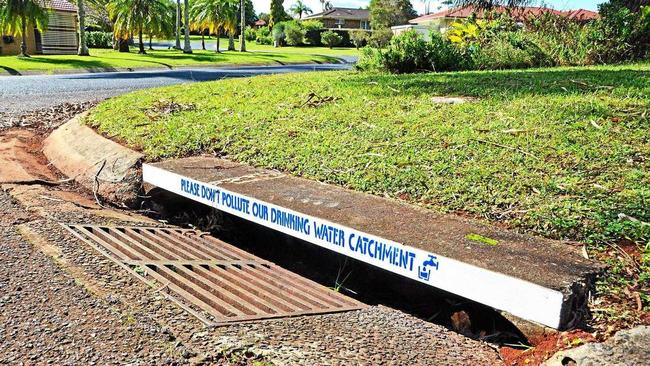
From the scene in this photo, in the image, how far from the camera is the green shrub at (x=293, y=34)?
57250mm

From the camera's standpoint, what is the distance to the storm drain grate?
3.51 metres

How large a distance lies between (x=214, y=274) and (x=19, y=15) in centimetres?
2692

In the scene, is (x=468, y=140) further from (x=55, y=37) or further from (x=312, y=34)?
(x=312, y=34)

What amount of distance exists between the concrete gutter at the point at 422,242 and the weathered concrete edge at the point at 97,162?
0.95 m

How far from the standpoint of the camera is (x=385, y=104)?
23.5ft

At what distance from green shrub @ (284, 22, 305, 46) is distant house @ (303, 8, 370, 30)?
1214 inches

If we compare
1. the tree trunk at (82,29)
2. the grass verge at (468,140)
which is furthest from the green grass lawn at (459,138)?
the tree trunk at (82,29)

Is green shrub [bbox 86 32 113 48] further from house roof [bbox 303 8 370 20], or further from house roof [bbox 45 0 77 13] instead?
house roof [bbox 303 8 370 20]

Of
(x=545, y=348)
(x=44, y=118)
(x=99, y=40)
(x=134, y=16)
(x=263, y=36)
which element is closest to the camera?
(x=545, y=348)

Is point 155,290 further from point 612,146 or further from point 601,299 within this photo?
point 612,146

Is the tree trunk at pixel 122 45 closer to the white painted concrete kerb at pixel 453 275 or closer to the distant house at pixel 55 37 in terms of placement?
the distant house at pixel 55 37

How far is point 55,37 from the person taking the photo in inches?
1460

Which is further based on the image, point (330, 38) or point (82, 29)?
point (330, 38)

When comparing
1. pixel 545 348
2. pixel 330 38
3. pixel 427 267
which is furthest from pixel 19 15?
pixel 330 38
